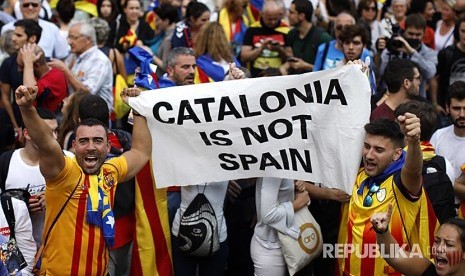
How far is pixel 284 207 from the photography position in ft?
24.5

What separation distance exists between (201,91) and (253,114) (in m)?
0.42

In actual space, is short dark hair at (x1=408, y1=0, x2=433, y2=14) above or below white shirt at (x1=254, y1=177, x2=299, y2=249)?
above

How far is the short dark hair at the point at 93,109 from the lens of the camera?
7.86 m

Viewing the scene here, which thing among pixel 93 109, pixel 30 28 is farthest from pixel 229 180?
pixel 30 28

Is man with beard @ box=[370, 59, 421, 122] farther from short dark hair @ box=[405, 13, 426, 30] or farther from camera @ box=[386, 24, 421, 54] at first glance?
short dark hair @ box=[405, 13, 426, 30]

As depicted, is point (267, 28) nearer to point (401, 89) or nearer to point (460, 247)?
point (401, 89)

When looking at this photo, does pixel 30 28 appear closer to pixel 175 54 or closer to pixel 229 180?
pixel 175 54

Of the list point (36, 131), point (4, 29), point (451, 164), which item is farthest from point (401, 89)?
point (4, 29)

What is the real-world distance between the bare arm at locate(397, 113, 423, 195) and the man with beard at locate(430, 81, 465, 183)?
175 cm

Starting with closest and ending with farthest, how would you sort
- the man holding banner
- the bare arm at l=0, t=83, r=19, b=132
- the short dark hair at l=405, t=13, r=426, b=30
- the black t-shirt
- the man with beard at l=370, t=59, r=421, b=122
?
the man holding banner < the man with beard at l=370, t=59, r=421, b=122 < the black t-shirt < the bare arm at l=0, t=83, r=19, b=132 < the short dark hair at l=405, t=13, r=426, b=30

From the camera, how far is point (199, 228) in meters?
7.57

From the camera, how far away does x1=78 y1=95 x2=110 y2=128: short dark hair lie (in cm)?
786

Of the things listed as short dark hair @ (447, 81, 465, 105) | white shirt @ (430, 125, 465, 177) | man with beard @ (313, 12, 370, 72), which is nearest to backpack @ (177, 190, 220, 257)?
white shirt @ (430, 125, 465, 177)

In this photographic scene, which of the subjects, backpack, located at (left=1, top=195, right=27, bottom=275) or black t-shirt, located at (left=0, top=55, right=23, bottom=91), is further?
black t-shirt, located at (left=0, top=55, right=23, bottom=91)
